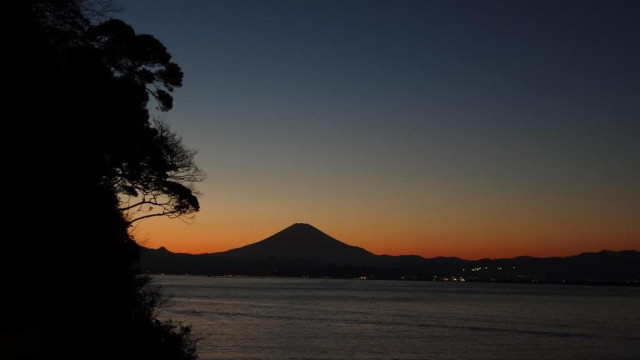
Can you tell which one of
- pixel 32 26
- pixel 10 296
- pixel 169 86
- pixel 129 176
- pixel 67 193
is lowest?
pixel 10 296

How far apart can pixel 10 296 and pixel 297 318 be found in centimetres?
Answer: 7457

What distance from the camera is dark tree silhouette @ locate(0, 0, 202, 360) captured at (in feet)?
60.0

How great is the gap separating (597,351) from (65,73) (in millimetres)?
53502

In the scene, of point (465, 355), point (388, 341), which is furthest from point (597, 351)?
point (388, 341)

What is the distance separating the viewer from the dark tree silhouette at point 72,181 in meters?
18.3

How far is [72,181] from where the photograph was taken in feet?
65.6

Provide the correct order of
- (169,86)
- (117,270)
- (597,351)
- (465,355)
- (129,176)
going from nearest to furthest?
(117,270), (129,176), (169,86), (465,355), (597,351)

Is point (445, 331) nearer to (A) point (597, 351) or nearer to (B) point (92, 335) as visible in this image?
(A) point (597, 351)

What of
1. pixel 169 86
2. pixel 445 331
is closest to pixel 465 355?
pixel 445 331

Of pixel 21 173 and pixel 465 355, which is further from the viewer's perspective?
pixel 465 355

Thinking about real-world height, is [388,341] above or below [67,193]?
below

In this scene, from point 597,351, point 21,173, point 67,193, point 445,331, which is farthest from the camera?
point 445,331

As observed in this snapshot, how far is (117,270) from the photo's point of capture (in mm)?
23438

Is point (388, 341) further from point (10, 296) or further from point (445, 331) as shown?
point (10, 296)
